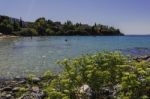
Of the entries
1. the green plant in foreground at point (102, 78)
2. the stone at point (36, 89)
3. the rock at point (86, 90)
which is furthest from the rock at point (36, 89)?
the rock at point (86, 90)

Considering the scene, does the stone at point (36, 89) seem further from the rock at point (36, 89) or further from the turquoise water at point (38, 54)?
the turquoise water at point (38, 54)

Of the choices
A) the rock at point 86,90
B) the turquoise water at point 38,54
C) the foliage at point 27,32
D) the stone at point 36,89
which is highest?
the rock at point 86,90

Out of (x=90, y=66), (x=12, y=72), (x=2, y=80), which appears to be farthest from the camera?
(x=12, y=72)

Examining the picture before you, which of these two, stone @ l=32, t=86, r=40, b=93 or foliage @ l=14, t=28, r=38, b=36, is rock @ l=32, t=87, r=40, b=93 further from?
foliage @ l=14, t=28, r=38, b=36

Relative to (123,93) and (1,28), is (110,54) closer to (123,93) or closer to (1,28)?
(123,93)

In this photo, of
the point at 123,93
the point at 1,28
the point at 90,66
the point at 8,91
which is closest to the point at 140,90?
the point at 123,93

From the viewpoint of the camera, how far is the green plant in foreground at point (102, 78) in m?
11.9

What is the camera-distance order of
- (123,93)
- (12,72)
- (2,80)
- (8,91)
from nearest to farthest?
(123,93) → (8,91) → (2,80) → (12,72)

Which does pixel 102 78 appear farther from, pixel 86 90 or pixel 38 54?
pixel 38 54

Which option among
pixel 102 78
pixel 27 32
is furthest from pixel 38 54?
pixel 27 32

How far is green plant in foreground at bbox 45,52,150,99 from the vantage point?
39.0 ft

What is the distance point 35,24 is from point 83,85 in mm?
187564

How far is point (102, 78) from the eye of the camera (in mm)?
13359

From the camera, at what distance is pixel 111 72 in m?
14.1
